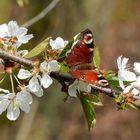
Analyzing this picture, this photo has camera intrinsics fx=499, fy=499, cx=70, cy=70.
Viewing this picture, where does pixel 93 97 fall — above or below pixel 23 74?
below

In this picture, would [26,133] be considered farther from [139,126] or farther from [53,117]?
[139,126]

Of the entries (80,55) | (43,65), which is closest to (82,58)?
(80,55)

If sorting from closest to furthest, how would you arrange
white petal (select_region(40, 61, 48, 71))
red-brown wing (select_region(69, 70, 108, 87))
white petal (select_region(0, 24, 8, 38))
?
red-brown wing (select_region(69, 70, 108, 87)) → white petal (select_region(40, 61, 48, 71)) → white petal (select_region(0, 24, 8, 38))

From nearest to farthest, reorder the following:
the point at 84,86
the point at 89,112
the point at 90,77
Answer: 1. the point at 90,77
2. the point at 84,86
3. the point at 89,112

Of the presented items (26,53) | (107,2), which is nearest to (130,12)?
(107,2)

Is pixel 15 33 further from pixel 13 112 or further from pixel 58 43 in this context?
pixel 13 112

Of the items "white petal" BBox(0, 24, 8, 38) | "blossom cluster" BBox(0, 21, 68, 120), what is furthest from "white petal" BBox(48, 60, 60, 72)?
"white petal" BBox(0, 24, 8, 38)

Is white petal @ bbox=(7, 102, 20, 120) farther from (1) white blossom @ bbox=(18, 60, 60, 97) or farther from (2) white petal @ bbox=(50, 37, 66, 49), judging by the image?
(2) white petal @ bbox=(50, 37, 66, 49)
